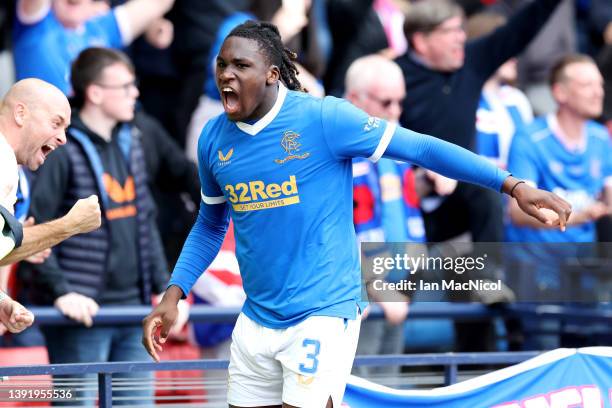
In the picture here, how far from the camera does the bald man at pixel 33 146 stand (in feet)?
14.9

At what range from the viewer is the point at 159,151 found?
7039 mm

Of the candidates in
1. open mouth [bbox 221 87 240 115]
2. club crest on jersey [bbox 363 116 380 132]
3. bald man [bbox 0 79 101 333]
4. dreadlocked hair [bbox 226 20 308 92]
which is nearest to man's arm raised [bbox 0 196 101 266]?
bald man [bbox 0 79 101 333]

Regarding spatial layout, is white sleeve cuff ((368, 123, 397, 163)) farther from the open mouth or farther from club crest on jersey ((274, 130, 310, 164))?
the open mouth

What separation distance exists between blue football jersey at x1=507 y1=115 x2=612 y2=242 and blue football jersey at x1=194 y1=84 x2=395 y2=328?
10.8 feet

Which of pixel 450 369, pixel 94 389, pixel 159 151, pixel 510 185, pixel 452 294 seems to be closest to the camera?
pixel 510 185

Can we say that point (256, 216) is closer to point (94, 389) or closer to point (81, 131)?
point (94, 389)

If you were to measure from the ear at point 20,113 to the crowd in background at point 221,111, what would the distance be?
1439 mm

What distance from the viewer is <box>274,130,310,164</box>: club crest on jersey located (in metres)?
4.59

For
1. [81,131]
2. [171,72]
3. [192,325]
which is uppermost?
[171,72]

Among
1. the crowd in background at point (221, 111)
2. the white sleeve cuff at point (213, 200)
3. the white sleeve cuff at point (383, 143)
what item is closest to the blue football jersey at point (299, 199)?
the white sleeve cuff at point (383, 143)

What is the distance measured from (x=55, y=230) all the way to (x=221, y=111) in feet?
9.68

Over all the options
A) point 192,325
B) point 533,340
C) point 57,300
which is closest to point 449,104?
point 533,340

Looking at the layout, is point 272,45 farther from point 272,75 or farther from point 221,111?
point 221,111

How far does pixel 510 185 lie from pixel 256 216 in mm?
975
